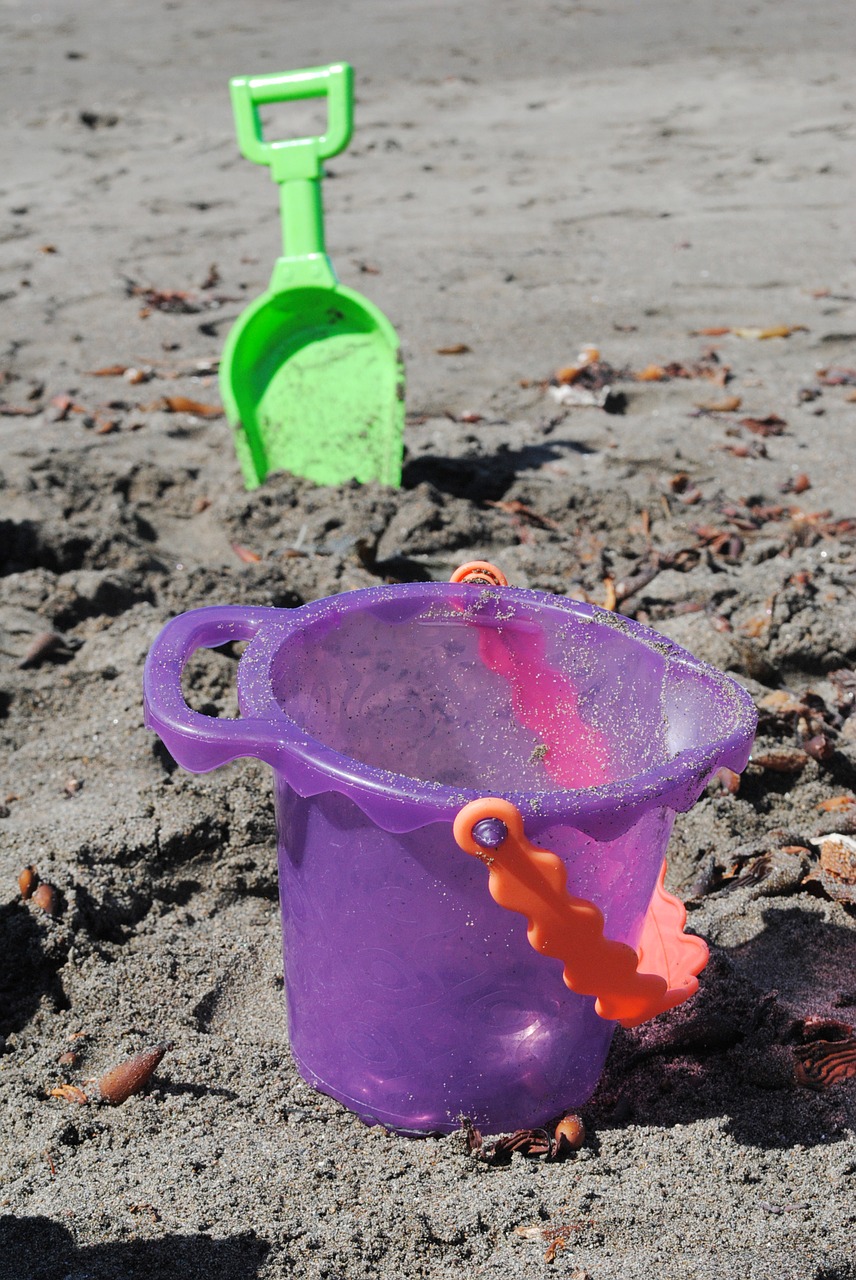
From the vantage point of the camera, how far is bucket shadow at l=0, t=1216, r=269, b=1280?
1.08 metres

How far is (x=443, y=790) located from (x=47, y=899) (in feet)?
2.19

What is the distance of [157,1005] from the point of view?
1.47 m

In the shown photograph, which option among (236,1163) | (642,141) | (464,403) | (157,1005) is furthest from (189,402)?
(642,141)

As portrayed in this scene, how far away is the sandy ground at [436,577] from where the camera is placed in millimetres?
1194

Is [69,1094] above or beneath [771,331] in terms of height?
above

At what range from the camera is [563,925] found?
1138 mm

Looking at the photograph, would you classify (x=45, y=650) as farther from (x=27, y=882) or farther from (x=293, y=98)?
(x=293, y=98)

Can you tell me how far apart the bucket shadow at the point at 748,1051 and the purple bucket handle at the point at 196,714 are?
0.58 metres

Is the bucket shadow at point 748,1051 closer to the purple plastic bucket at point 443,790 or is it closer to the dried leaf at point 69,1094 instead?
the purple plastic bucket at point 443,790

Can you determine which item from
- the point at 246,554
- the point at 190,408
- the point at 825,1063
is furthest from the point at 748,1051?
the point at 190,408

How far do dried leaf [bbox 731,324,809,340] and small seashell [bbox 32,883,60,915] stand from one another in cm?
279

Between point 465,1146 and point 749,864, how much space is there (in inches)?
23.5

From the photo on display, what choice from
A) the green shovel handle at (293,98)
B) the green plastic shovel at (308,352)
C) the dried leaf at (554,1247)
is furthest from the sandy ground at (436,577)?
the green shovel handle at (293,98)

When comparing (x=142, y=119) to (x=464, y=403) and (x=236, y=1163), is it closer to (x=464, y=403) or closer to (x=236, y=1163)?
(x=464, y=403)
